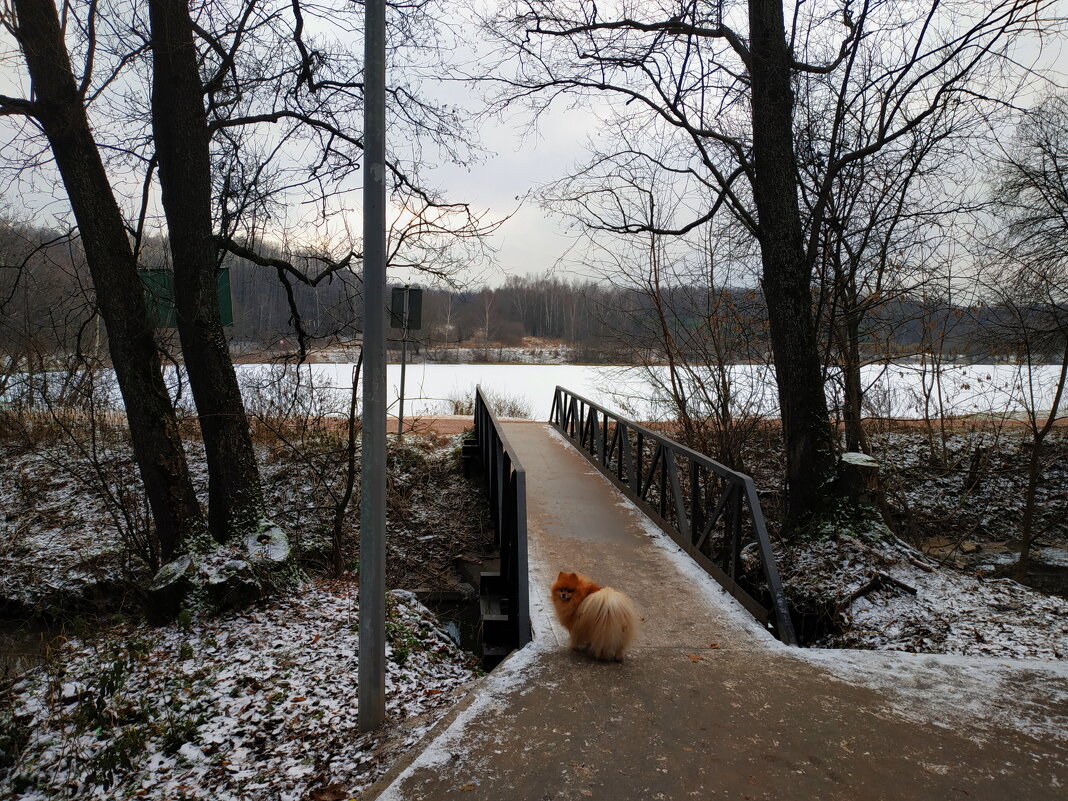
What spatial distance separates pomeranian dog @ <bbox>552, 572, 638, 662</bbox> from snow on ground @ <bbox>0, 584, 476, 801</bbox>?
879mm

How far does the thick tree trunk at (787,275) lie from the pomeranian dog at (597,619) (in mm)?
3566

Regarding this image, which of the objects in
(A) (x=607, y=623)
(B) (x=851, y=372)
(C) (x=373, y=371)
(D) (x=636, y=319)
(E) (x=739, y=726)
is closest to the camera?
(E) (x=739, y=726)

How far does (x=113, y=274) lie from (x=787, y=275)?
6.69 m

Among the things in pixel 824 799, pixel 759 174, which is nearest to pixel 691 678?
pixel 824 799

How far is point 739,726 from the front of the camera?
130 inches

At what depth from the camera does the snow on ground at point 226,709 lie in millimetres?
3781

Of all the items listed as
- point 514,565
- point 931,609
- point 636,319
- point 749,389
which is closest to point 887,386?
point 749,389

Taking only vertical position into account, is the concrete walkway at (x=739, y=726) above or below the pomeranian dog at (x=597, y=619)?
A: below

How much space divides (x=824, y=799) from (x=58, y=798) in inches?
170

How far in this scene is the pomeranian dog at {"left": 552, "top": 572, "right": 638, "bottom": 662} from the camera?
4039mm

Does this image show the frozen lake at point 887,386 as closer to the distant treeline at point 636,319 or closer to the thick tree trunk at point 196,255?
the distant treeline at point 636,319

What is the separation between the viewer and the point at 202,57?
6.79 m

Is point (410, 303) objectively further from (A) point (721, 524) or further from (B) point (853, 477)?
(B) point (853, 477)

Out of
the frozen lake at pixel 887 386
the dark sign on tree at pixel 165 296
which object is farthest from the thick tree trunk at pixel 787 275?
the dark sign on tree at pixel 165 296
